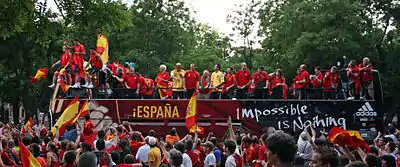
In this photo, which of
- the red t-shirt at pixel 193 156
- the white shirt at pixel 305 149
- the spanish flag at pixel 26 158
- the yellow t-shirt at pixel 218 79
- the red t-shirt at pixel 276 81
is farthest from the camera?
the yellow t-shirt at pixel 218 79

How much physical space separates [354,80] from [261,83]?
10.4 ft

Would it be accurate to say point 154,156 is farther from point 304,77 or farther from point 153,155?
point 304,77

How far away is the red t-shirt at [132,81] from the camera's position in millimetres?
22219

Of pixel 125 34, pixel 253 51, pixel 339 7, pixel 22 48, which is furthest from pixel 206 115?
pixel 253 51

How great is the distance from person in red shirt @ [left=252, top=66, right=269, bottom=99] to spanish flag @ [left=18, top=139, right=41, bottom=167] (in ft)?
41.8

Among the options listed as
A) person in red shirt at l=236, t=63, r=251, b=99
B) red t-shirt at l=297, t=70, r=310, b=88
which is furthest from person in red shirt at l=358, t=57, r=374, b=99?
person in red shirt at l=236, t=63, r=251, b=99

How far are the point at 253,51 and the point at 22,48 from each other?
104ft

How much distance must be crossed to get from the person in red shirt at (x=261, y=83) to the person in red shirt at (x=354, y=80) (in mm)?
2780

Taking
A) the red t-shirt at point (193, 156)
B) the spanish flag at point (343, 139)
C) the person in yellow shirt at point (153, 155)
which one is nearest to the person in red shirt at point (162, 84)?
the red t-shirt at point (193, 156)

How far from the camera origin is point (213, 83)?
73.0ft

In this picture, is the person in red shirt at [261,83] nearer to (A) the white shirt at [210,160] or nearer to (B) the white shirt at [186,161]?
(A) the white shirt at [210,160]

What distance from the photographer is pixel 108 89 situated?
2166 cm

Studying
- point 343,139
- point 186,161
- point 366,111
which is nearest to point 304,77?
point 366,111

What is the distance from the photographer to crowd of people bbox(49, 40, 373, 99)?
21.1 meters
